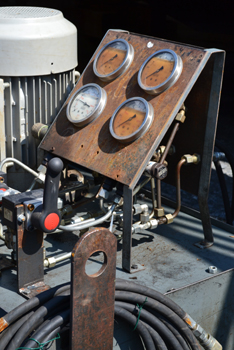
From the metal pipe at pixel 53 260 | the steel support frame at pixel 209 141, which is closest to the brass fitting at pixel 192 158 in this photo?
the steel support frame at pixel 209 141

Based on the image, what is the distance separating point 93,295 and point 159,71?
1.02m

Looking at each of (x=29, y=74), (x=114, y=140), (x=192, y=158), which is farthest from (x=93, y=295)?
(x=29, y=74)

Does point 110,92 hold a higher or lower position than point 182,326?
higher

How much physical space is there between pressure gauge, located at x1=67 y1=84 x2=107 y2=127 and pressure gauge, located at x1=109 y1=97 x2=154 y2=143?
0.38 feet

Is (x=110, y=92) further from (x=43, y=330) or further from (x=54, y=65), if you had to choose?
(x=43, y=330)

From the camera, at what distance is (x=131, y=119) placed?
1.96m

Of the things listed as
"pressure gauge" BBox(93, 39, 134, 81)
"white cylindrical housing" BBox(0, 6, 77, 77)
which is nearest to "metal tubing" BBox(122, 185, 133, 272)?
"pressure gauge" BBox(93, 39, 134, 81)

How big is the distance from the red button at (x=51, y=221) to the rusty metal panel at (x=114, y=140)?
0.40 m

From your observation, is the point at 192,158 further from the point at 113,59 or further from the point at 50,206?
the point at 50,206

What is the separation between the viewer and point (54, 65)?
2229mm

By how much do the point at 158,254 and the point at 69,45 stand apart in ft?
3.63

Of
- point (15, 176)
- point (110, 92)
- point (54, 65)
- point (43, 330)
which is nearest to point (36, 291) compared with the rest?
point (43, 330)

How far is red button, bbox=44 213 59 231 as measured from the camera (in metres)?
1.50

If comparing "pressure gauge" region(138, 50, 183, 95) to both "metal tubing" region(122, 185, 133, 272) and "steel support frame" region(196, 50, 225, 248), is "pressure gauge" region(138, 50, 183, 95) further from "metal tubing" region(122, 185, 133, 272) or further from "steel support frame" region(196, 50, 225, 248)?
"metal tubing" region(122, 185, 133, 272)
